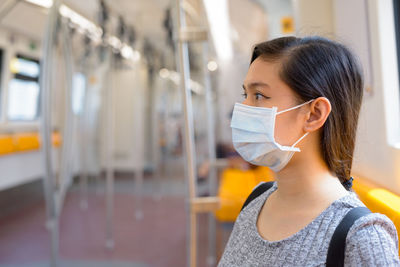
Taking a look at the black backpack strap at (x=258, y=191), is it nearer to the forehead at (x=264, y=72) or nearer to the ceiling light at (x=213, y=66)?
the forehead at (x=264, y=72)

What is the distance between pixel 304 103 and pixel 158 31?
508 centimetres

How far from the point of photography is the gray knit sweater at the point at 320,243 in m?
0.50

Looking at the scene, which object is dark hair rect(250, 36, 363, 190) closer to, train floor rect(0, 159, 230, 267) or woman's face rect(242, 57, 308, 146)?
woman's face rect(242, 57, 308, 146)

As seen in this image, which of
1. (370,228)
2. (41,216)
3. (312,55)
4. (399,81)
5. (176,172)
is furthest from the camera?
(176,172)

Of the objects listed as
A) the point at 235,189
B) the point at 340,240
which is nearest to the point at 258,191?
the point at 340,240

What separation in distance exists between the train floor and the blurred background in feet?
0.06

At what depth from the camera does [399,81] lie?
1.05 m

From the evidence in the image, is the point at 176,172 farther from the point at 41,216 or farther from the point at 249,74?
the point at 249,74

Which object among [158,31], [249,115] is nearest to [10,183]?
[158,31]

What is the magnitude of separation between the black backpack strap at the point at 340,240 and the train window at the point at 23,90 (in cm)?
445

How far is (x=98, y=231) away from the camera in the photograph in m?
3.24

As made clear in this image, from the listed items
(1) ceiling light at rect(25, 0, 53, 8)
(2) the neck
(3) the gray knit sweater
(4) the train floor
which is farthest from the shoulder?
(4) the train floor

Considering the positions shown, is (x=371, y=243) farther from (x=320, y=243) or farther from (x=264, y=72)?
(x=264, y=72)

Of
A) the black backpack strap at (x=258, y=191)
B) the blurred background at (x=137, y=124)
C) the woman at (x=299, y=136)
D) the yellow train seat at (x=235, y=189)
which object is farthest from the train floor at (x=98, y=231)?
the woman at (x=299, y=136)
